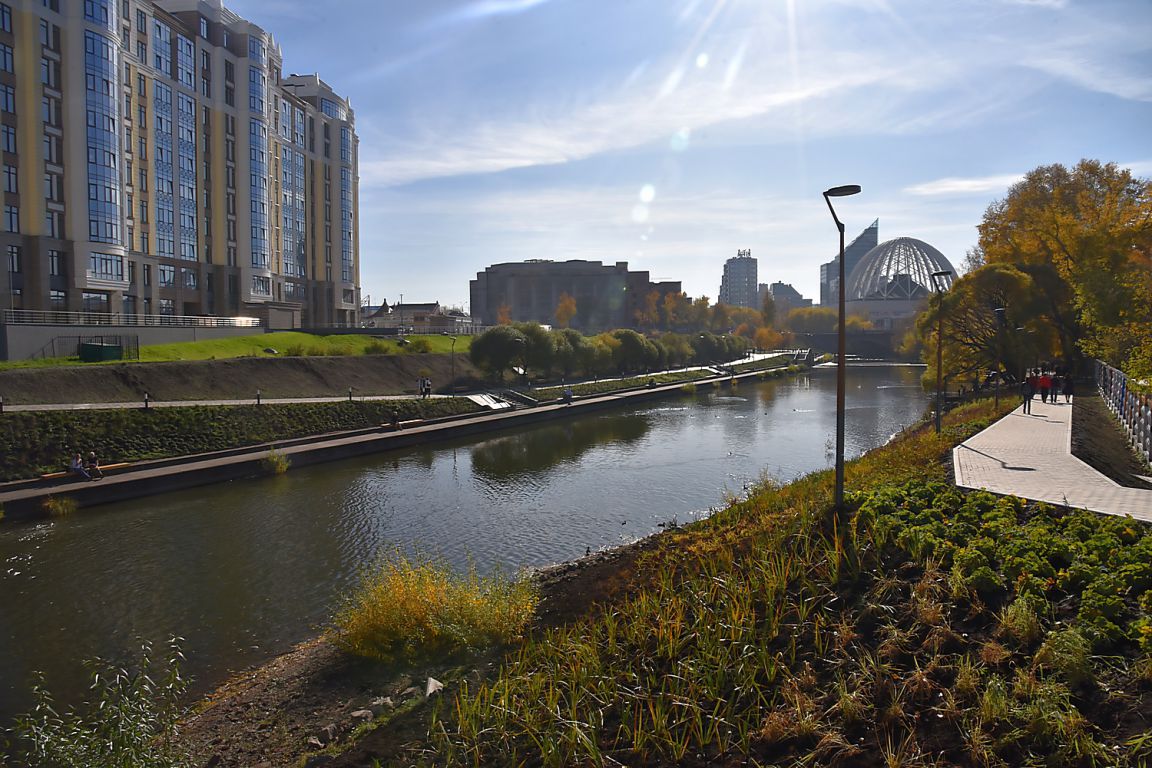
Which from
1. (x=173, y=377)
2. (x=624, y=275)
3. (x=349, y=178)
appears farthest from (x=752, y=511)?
(x=624, y=275)

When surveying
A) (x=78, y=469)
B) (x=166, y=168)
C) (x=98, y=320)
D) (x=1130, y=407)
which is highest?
(x=166, y=168)

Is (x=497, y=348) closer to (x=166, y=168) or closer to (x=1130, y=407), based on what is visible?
(x=166, y=168)

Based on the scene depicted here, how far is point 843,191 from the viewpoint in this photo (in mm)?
10664

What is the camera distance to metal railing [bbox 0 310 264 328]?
3291 centimetres

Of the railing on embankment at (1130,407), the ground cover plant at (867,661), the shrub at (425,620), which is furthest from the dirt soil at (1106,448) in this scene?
the shrub at (425,620)

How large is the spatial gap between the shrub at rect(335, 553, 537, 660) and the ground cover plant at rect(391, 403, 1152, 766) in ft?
2.32

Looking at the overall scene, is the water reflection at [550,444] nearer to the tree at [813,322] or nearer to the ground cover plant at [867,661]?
the ground cover plant at [867,661]

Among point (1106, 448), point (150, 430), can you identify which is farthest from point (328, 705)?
point (150, 430)

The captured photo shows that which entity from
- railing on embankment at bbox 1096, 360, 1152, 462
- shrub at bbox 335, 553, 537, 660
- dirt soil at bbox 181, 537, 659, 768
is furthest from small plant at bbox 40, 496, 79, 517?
railing on embankment at bbox 1096, 360, 1152, 462

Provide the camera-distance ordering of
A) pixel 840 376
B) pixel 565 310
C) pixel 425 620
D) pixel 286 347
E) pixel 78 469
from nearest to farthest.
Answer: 1. pixel 425 620
2. pixel 840 376
3. pixel 78 469
4. pixel 286 347
5. pixel 565 310

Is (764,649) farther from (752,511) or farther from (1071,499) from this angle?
(752,511)

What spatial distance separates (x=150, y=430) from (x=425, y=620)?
64.1 ft

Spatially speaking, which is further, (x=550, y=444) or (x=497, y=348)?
(x=497, y=348)

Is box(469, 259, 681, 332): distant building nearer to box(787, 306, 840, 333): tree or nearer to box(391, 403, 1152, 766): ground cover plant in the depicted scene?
box(787, 306, 840, 333): tree
